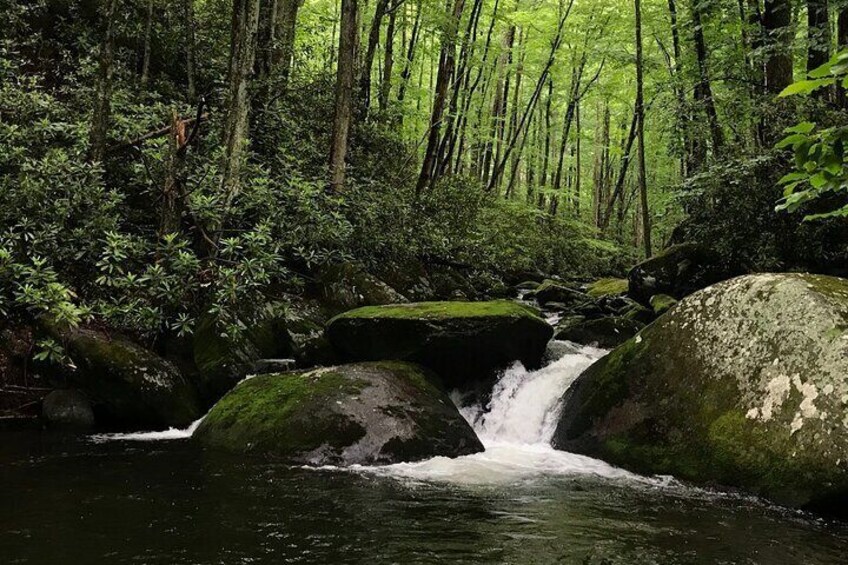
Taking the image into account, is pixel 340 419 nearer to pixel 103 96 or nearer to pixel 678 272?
pixel 103 96

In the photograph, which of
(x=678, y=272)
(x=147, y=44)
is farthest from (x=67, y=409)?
(x=678, y=272)

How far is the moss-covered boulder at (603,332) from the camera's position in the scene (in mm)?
11805

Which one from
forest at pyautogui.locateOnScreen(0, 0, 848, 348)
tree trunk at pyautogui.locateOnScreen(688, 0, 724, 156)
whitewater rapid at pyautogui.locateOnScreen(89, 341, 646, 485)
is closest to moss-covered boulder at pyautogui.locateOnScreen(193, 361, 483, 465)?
whitewater rapid at pyautogui.locateOnScreen(89, 341, 646, 485)

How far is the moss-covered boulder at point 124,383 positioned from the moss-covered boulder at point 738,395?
5.43 m

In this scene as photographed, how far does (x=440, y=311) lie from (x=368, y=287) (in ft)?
9.63

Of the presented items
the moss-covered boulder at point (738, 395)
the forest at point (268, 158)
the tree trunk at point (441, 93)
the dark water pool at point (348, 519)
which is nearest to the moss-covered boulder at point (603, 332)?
the forest at point (268, 158)

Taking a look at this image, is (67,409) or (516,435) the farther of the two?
(516,435)

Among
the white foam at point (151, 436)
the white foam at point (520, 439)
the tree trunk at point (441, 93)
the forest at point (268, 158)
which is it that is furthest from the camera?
the tree trunk at point (441, 93)

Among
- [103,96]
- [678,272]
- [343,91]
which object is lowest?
[678,272]

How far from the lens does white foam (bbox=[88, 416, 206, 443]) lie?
792 centimetres

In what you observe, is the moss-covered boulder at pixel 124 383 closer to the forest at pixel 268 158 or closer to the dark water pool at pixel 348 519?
the forest at pixel 268 158

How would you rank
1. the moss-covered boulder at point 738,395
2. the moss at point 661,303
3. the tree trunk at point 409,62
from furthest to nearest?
the tree trunk at point 409,62 → the moss at point 661,303 → the moss-covered boulder at point 738,395

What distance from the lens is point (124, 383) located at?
334 inches

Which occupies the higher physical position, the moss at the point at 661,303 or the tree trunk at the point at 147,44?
the tree trunk at the point at 147,44
